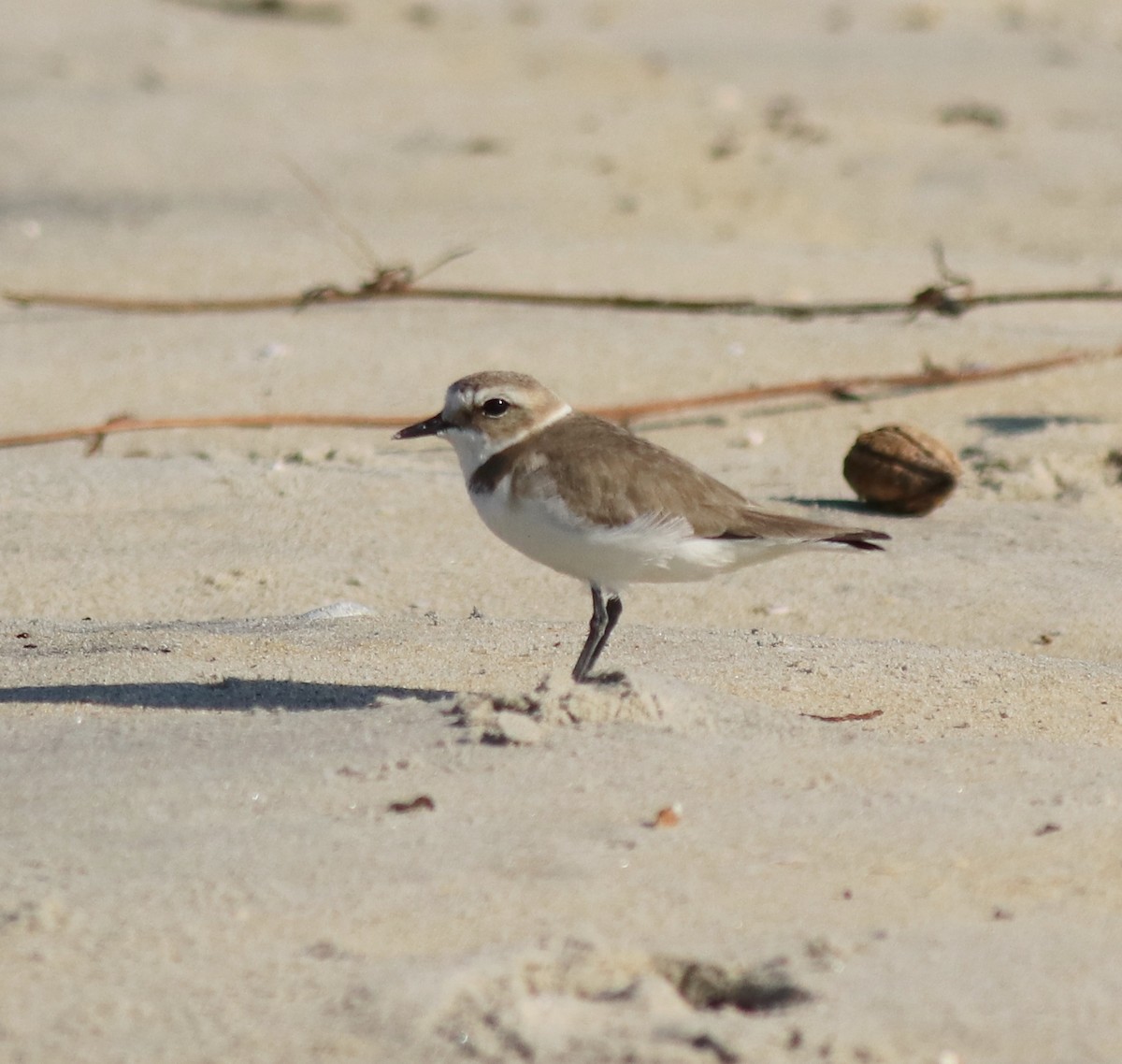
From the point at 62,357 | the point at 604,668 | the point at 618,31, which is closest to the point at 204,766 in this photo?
the point at 604,668

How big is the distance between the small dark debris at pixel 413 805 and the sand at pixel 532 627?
16 mm

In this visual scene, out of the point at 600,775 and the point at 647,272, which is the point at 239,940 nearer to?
the point at 600,775

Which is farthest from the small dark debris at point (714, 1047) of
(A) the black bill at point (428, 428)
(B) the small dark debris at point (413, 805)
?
(A) the black bill at point (428, 428)

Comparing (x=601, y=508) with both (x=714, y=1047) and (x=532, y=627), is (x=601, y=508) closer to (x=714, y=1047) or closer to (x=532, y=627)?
(x=532, y=627)

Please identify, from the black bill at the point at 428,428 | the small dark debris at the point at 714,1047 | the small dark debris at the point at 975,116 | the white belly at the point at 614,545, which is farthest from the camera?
the small dark debris at the point at 975,116

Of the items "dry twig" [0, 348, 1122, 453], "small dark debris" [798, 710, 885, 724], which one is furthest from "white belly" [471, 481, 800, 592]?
"dry twig" [0, 348, 1122, 453]

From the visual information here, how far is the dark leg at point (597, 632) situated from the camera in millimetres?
3408

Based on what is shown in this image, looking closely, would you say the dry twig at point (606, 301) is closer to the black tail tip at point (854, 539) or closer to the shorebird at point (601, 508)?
the shorebird at point (601, 508)

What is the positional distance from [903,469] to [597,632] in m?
1.78

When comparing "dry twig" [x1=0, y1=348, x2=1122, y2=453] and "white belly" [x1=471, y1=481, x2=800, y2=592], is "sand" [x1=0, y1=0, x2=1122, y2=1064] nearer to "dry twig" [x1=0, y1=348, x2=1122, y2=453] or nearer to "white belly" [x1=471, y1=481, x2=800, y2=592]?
"dry twig" [x1=0, y1=348, x2=1122, y2=453]

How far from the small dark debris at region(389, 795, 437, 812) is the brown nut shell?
2.49 metres

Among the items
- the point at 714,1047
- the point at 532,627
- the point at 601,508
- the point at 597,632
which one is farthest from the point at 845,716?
the point at 714,1047

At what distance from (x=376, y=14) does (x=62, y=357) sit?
691 centimetres

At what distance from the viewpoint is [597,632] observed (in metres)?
3.48
